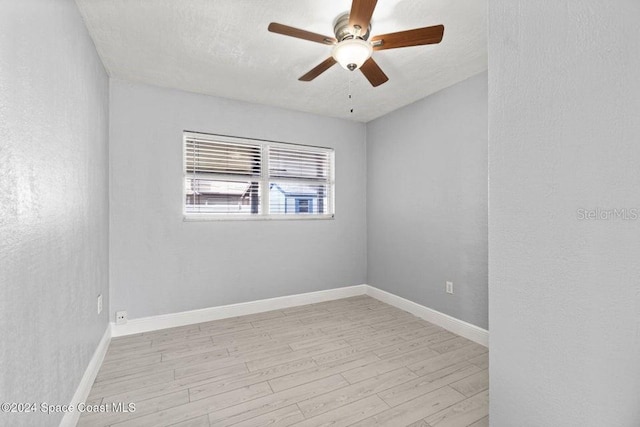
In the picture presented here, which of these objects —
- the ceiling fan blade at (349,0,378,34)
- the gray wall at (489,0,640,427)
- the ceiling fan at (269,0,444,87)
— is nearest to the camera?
the gray wall at (489,0,640,427)

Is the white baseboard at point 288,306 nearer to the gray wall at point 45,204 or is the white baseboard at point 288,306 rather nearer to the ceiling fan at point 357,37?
the gray wall at point 45,204

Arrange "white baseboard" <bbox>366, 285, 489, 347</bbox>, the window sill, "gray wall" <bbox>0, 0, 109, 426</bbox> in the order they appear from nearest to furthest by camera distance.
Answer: "gray wall" <bbox>0, 0, 109, 426</bbox> → "white baseboard" <bbox>366, 285, 489, 347</bbox> → the window sill

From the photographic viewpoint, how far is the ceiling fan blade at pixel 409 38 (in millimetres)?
1698

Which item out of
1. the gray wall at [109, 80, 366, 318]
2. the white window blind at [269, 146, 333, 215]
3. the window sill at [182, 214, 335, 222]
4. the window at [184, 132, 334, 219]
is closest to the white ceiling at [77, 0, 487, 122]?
the gray wall at [109, 80, 366, 318]

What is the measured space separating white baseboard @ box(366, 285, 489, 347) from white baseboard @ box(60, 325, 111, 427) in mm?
3056

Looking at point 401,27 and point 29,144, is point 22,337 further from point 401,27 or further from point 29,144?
point 401,27

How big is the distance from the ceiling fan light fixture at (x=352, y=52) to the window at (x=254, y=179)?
1.86 m

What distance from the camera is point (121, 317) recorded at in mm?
2836

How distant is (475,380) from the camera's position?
6.84ft

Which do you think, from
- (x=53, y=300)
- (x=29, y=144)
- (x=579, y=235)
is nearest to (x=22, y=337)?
(x=53, y=300)

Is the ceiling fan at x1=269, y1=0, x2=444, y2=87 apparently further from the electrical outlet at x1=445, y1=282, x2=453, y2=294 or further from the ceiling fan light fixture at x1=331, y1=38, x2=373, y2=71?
the electrical outlet at x1=445, y1=282, x2=453, y2=294

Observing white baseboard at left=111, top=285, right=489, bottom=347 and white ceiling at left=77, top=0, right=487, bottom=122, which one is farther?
white baseboard at left=111, top=285, right=489, bottom=347

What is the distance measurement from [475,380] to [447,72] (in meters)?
2.63

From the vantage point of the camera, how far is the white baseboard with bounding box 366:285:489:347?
2.68 m
